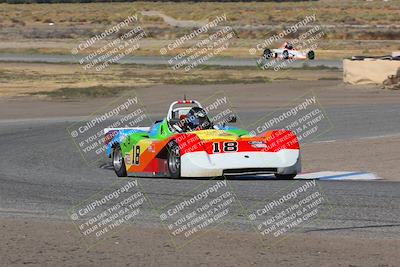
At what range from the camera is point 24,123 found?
30.8m

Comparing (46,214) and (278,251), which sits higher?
(46,214)

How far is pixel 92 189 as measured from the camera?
16.0m

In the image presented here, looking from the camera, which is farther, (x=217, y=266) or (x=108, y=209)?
(x=108, y=209)

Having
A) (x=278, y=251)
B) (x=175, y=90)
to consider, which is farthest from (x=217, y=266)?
(x=175, y=90)

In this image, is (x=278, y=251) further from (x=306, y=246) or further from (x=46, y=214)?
(x=46, y=214)

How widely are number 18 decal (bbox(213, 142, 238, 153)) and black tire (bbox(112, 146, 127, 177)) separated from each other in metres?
2.41

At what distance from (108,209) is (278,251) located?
3590 millimetres

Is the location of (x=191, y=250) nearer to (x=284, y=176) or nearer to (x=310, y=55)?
(x=284, y=176)

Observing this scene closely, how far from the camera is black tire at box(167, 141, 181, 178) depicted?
17.0m
